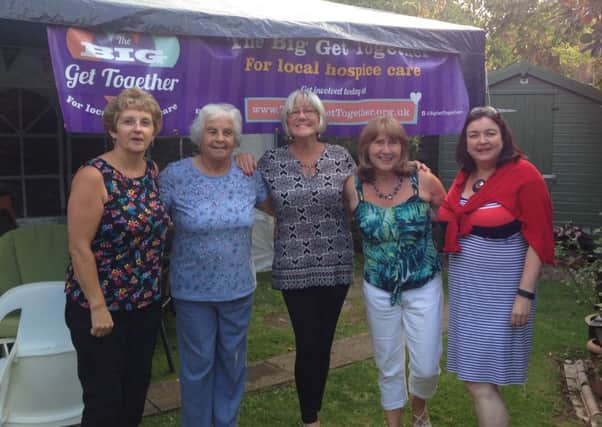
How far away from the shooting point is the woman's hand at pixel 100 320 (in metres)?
2.52

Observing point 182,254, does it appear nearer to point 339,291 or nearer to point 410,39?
point 339,291

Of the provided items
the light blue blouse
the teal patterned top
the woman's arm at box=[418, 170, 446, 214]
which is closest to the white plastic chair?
the light blue blouse

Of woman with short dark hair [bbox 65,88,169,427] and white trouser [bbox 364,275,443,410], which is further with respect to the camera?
white trouser [bbox 364,275,443,410]

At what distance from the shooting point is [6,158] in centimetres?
639

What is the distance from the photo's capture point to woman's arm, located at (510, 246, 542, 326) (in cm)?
265

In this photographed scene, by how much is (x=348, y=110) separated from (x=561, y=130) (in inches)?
265

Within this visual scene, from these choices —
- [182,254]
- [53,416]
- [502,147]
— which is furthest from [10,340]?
[502,147]

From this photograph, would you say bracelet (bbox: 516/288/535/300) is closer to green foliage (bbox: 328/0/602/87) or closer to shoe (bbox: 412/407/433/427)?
shoe (bbox: 412/407/433/427)

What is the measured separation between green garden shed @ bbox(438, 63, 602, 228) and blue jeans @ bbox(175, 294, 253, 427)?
777cm

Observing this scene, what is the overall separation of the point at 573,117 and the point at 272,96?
7346 mm

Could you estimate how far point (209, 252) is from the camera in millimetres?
2873

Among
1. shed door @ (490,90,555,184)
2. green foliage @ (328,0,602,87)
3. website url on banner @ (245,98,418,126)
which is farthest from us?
green foliage @ (328,0,602,87)

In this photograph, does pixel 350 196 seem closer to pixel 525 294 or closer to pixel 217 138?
pixel 217 138

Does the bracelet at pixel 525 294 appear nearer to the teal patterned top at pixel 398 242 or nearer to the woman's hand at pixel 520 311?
the woman's hand at pixel 520 311
